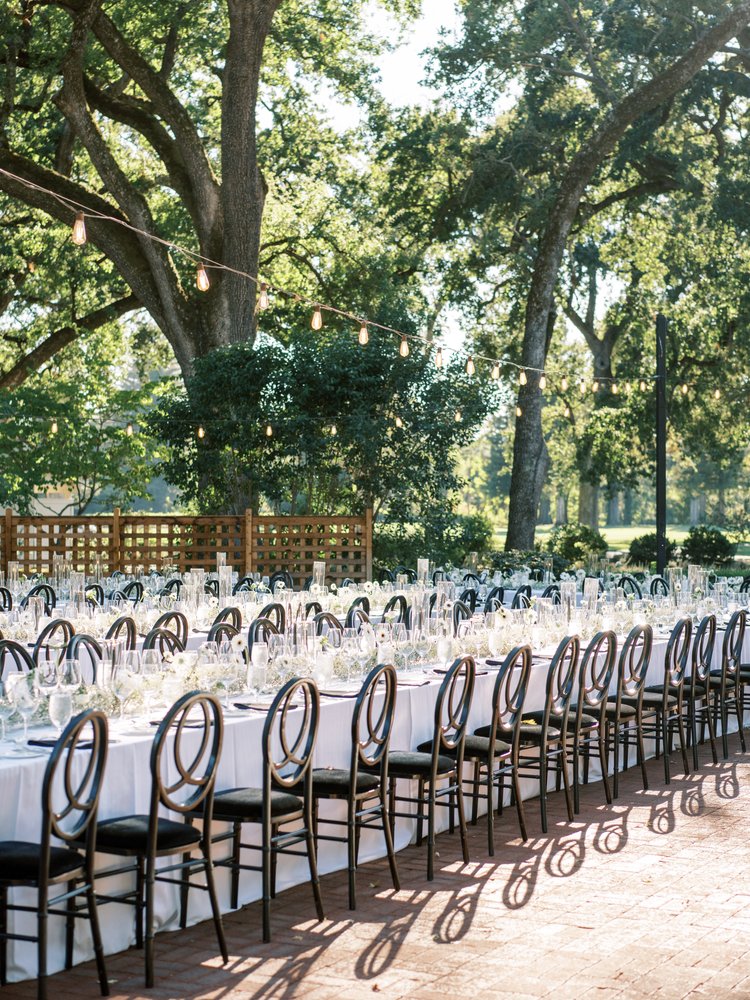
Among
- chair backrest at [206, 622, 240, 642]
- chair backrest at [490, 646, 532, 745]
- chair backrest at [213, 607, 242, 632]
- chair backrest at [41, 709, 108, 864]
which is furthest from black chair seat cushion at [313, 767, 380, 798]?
chair backrest at [213, 607, 242, 632]

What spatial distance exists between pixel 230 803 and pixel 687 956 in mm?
1981

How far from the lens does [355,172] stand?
28266 millimetres

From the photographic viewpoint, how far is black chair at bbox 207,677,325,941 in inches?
225

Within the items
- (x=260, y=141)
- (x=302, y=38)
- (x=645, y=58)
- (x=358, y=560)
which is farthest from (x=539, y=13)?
(x=358, y=560)

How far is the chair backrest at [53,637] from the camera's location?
801 centimetres

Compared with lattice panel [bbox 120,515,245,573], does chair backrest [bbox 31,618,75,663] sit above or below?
below

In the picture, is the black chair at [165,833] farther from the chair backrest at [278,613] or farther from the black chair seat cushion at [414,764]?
the chair backrest at [278,613]

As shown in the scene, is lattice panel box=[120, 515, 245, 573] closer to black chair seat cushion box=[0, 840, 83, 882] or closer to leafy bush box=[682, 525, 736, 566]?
leafy bush box=[682, 525, 736, 566]

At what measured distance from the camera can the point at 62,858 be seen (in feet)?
16.2

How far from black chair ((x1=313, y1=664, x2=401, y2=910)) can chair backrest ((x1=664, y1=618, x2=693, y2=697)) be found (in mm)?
3072

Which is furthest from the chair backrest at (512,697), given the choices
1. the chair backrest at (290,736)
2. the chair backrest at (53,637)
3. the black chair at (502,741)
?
the chair backrest at (53,637)

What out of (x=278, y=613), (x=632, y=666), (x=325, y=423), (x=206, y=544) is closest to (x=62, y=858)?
(x=632, y=666)

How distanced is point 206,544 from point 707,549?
14407mm

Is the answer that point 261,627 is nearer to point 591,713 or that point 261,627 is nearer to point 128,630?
point 128,630
